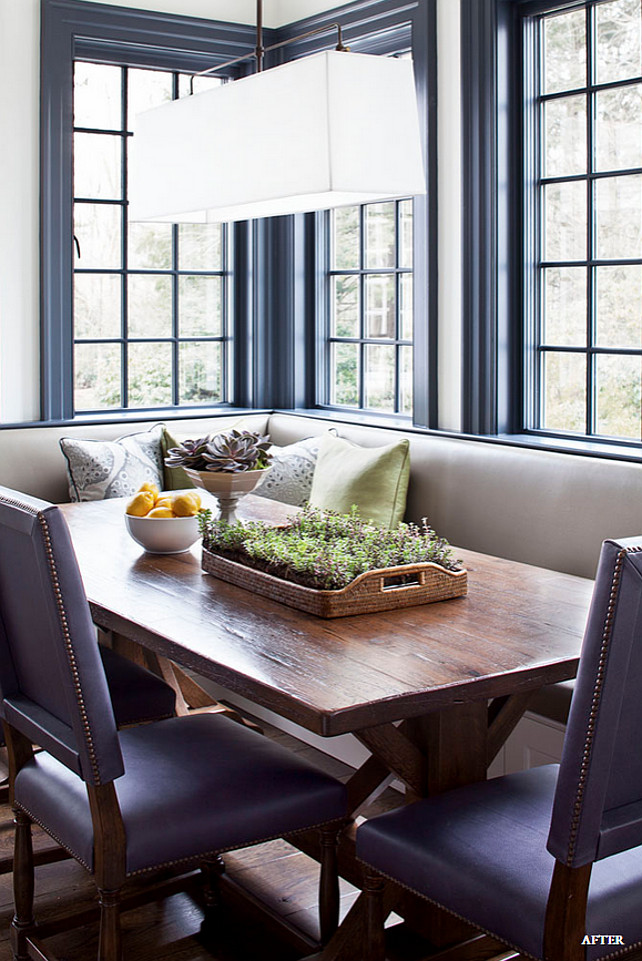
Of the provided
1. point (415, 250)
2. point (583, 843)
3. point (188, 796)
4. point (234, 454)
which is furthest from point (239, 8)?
point (583, 843)

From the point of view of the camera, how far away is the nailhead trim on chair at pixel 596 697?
1441 millimetres

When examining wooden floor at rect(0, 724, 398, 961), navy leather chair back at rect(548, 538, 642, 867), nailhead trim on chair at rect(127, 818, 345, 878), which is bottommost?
wooden floor at rect(0, 724, 398, 961)

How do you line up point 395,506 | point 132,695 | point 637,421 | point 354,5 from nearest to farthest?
point 132,695, point 637,421, point 395,506, point 354,5

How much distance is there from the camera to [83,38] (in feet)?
14.5

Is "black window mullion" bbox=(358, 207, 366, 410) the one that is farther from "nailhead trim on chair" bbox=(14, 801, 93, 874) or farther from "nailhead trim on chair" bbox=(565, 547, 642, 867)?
"nailhead trim on chair" bbox=(565, 547, 642, 867)

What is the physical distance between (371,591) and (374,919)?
62cm

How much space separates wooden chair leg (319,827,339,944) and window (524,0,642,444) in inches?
77.8

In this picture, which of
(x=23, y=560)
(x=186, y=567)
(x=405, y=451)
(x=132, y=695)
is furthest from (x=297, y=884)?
(x=405, y=451)

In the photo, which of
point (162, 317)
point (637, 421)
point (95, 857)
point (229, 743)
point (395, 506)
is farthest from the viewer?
point (162, 317)

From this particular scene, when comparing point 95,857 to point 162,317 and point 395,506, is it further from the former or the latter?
point 162,317

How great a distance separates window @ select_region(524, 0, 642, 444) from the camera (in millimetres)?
3523

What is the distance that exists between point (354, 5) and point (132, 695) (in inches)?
121

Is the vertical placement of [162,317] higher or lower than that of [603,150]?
lower

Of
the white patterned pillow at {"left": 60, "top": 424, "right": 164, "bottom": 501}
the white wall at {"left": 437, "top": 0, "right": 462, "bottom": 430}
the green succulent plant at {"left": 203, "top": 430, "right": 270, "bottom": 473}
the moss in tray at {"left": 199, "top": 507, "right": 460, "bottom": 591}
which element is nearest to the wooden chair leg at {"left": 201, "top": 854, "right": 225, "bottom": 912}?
the moss in tray at {"left": 199, "top": 507, "right": 460, "bottom": 591}
